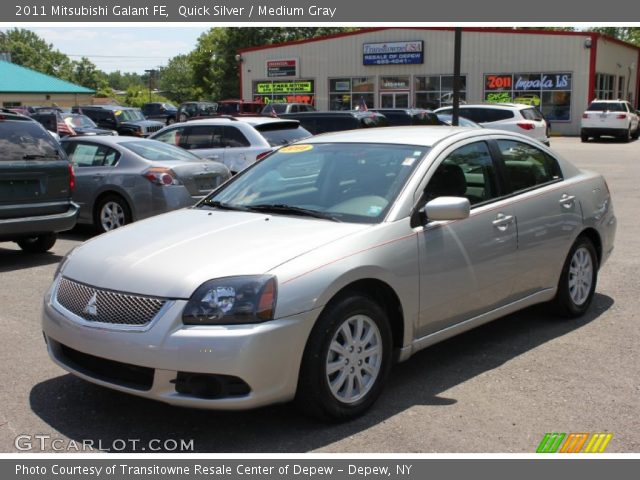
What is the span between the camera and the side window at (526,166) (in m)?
5.61

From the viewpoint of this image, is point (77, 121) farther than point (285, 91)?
No

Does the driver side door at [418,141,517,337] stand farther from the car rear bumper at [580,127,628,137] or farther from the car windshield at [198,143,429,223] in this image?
the car rear bumper at [580,127,628,137]

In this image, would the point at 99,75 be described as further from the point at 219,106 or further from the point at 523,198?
the point at 523,198

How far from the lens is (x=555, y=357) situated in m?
5.30

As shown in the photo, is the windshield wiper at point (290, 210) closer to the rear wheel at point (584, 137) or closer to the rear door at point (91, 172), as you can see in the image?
the rear door at point (91, 172)

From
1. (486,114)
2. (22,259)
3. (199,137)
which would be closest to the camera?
(22,259)

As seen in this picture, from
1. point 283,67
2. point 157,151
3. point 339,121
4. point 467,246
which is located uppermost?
point 283,67

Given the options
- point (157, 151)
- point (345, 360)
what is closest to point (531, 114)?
→ point (157, 151)

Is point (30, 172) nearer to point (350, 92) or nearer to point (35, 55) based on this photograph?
point (350, 92)

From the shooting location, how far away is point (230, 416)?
427 cm

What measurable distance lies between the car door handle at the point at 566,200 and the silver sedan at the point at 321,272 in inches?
0.4

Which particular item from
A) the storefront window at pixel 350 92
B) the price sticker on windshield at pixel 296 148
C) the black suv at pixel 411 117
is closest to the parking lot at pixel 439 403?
the price sticker on windshield at pixel 296 148

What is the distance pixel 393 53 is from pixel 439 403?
39.9m
